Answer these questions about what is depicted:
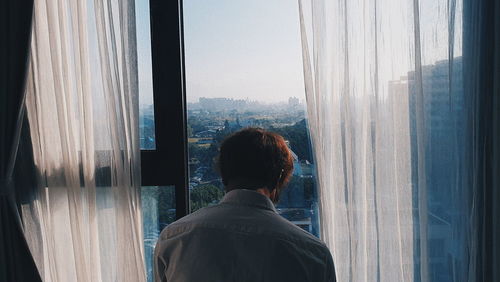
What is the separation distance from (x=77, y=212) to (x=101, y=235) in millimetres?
134

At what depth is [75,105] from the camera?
1.80 meters

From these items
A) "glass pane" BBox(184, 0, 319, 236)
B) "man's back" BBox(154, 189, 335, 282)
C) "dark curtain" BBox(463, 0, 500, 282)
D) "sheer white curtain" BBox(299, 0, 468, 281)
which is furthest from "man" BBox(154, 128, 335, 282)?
"dark curtain" BBox(463, 0, 500, 282)

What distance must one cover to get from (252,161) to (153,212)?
927 mm

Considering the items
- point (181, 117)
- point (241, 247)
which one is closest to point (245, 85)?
point (181, 117)

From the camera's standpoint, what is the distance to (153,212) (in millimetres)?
1913

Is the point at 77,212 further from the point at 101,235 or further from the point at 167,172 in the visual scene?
the point at 167,172

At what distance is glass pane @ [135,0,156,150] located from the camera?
72.4 inches

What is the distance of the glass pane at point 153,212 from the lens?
1901 mm

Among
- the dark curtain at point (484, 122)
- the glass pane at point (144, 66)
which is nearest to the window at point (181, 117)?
the glass pane at point (144, 66)

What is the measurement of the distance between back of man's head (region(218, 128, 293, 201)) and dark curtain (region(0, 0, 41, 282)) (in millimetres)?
1023

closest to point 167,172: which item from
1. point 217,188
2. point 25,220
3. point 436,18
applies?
point 217,188

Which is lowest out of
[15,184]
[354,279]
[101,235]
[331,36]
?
[354,279]

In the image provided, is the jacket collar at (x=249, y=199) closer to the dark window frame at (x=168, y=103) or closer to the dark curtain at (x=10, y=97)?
the dark window frame at (x=168, y=103)

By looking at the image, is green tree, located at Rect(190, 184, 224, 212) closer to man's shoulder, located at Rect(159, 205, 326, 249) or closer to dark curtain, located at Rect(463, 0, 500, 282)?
man's shoulder, located at Rect(159, 205, 326, 249)
